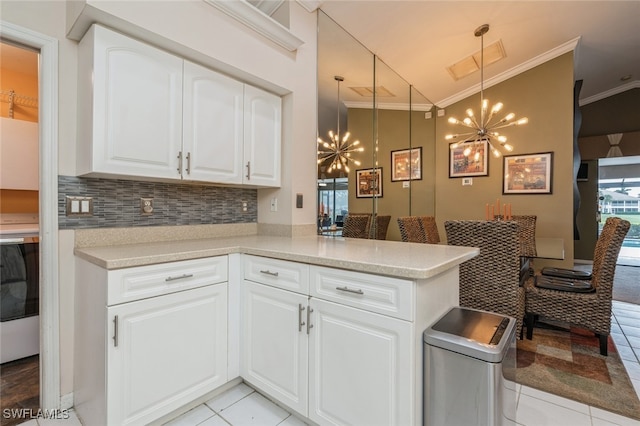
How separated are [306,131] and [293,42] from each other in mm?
716

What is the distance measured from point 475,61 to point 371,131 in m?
1.95

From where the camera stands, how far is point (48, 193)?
63.4 inches

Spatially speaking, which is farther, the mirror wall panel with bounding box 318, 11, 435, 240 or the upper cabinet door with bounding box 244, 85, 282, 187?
the mirror wall panel with bounding box 318, 11, 435, 240

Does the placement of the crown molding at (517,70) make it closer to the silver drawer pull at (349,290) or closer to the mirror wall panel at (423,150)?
the mirror wall panel at (423,150)

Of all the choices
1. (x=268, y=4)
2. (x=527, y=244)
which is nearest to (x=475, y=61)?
(x=527, y=244)

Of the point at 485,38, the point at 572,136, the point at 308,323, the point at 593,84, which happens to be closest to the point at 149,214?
the point at 308,323

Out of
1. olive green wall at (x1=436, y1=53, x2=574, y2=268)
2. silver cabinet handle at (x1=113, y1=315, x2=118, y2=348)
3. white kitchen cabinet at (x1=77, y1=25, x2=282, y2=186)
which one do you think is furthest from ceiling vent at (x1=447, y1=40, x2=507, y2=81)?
silver cabinet handle at (x1=113, y1=315, x2=118, y2=348)

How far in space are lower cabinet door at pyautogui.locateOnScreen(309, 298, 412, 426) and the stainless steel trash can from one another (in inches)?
3.8

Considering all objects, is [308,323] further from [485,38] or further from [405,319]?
[485,38]

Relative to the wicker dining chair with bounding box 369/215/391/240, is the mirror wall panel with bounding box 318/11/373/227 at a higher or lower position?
higher

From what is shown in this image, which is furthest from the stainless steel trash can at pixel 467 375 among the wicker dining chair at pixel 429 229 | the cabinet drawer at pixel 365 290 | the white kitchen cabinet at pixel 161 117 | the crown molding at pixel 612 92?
the crown molding at pixel 612 92

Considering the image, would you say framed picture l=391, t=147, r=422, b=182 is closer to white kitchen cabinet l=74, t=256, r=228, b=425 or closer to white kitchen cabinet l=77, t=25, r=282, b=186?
white kitchen cabinet l=77, t=25, r=282, b=186

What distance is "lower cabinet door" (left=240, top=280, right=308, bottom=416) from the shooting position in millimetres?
1521

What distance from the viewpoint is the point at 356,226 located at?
9.77 feet
